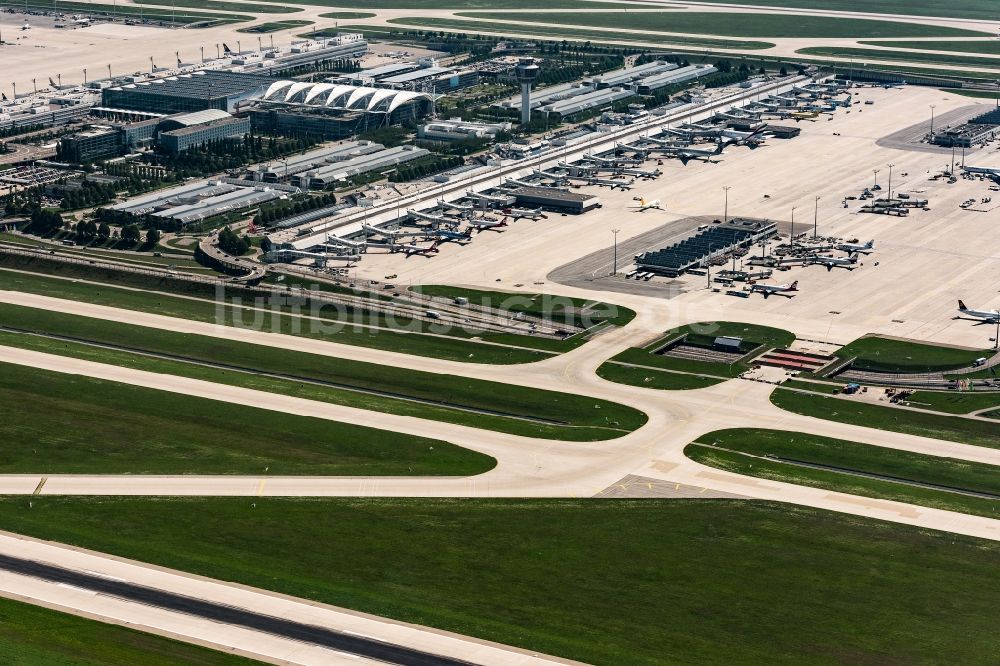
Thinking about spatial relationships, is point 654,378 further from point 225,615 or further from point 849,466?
point 225,615

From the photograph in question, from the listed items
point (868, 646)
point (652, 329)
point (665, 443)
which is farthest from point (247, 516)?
point (652, 329)

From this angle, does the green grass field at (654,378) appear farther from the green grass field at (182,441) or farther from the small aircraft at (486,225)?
the small aircraft at (486,225)

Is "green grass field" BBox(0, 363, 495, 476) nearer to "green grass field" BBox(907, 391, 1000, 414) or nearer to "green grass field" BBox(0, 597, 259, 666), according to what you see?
"green grass field" BBox(0, 597, 259, 666)

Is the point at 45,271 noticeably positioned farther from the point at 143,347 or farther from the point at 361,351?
the point at 361,351

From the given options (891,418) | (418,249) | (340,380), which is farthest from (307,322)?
(891,418)

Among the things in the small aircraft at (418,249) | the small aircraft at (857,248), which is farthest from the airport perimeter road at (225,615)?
the small aircraft at (857,248)

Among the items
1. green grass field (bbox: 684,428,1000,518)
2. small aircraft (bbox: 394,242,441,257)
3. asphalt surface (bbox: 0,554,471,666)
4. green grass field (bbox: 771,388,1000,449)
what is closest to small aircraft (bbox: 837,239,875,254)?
small aircraft (bbox: 394,242,441,257)
